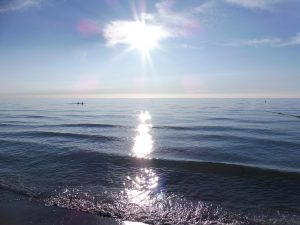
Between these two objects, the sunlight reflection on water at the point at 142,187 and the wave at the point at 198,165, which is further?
the wave at the point at 198,165

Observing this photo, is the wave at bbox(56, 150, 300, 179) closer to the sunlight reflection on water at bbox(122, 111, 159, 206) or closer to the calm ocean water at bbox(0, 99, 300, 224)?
the calm ocean water at bbox(0, 99, 300, 224)

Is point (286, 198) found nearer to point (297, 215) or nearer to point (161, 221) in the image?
point (297, 215)

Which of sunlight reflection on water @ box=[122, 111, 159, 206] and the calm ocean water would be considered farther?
sunlight reflection on water @ box=[122, 111, 159, 206]

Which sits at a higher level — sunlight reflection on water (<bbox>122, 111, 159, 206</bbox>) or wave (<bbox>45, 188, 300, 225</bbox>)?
wave (<bbox>45, 188, 300, 225</bbox>)

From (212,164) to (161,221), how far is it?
816 centimetres

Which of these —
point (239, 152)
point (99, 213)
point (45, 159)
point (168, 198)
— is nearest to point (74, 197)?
point (99, 213)

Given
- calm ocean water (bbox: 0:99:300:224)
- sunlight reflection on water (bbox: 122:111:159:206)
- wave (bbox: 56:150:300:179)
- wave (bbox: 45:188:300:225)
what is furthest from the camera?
wave (bbox: 56:150:300:179)

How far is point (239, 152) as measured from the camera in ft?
67.8

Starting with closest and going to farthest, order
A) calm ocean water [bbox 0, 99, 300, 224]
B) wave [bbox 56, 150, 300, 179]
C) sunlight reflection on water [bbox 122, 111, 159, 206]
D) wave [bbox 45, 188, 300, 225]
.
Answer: wave [bbox 45, 188, 300, 225] < calm ocean water [bbox 0, 99, 300, 224] < sunlight reflection on water [bbox 122, 111, 159, 206] < wave [bbox 56, 150, 300, 179]

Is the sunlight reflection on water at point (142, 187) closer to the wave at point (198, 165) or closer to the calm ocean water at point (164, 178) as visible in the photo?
the calm ocean water at point (164, 178)

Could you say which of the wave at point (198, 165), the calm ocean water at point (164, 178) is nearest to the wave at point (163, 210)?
the calm ocean water at point (164, 178)

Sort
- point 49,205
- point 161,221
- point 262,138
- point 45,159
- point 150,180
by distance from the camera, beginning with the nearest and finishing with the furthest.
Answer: point 161,221
point 49,205
point 150,180
point 45,159
point 262,138

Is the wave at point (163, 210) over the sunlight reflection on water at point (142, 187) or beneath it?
over

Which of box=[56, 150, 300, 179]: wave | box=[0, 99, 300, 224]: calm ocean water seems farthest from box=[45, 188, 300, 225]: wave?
box=[56, 150, 300, 179]: wave
